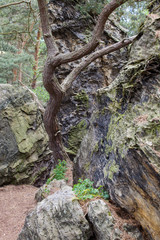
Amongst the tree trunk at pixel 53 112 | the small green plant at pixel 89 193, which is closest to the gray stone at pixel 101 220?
the small green plant at pixel 89 193

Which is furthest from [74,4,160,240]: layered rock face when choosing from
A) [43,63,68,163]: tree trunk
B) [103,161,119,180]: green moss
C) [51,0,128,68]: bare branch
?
[43,63,68,163]: tree trunk

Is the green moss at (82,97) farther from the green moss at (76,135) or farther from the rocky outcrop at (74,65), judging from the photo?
the green moss at (76,135)

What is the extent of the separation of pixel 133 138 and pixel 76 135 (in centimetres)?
585

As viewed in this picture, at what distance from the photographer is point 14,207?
15.7 ft

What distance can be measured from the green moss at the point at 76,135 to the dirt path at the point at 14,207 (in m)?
2.62

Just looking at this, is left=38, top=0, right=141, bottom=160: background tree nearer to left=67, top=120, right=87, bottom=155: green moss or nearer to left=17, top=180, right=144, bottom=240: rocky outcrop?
left=67, top=120, right=87, bottom=155: green moss

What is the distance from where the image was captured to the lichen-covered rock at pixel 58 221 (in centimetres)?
242

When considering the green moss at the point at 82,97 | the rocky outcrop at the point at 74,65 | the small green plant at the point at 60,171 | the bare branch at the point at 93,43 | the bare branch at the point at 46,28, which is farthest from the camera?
the green moss at the point at 82,97

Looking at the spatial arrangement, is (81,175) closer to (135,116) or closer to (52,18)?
(135,116)

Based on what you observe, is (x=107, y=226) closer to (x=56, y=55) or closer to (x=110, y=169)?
(x=110, y=169)

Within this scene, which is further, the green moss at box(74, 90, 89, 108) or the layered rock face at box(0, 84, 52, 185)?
the green moss at box(74, 90, 89, 108)

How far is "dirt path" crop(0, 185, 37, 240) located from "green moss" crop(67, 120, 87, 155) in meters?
2.62

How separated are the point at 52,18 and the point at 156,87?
264 inches

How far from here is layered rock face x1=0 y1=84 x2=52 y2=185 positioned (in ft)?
18.9
